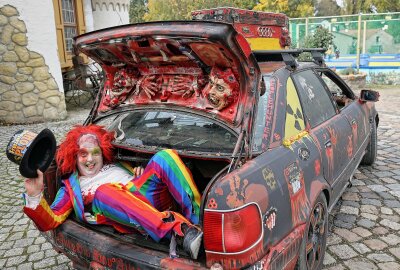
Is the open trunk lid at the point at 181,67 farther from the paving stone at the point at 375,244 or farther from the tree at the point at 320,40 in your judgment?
the tree at the point at 320,40

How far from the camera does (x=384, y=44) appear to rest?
50.2 feet

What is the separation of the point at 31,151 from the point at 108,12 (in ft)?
39.8

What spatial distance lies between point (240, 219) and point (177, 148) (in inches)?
39.7

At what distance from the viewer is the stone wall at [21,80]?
8.37m

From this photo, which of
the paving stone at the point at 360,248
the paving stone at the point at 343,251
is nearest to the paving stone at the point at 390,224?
the paving stone at the point at 360,248

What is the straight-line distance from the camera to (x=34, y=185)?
224 cm

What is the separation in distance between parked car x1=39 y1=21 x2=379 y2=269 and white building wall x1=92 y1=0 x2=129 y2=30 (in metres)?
10.7

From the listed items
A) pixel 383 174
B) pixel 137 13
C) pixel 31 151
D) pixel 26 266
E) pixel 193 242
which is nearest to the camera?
pixel 193 242

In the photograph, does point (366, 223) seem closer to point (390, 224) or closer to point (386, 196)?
point (390, 224)

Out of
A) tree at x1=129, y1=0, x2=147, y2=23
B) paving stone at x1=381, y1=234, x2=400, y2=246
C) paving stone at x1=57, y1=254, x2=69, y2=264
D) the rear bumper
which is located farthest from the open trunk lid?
tree at x1=129, y1=0, x2=147, y2=23

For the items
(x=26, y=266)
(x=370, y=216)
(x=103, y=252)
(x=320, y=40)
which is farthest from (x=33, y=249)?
(x=320, y=40)

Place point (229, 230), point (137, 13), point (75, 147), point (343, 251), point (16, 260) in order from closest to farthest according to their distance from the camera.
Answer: point (229, 230) < point (75, 147) < point (343, 251) < point (16, 260) < point (137, 13)

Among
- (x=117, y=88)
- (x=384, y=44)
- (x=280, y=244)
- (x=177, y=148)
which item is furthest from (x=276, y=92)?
(x=384, y=44)

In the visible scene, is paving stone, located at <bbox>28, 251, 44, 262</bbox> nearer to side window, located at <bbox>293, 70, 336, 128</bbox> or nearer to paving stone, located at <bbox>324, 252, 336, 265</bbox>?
paving stone, located at <bbox>324, 252, 336, 265</bbox>
